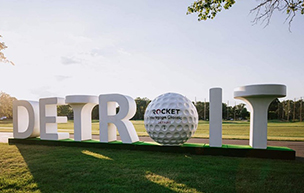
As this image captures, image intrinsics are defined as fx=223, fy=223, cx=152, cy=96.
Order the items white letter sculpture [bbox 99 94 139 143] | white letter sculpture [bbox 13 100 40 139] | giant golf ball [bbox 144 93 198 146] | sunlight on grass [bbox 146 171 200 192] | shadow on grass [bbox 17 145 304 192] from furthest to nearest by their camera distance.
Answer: white letter sculpture [bbox 13 100 40 139], white letter sculpture [bbox 99 94 139 143], giant golf ball [bbox 144 93 198 146], shadow on grass [bbox 17 145 304 192], sunlight on grass [bbox 146 171 200 192]

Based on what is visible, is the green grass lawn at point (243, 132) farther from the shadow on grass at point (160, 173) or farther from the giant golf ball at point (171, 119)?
the shadow on grass at point (160, 173)

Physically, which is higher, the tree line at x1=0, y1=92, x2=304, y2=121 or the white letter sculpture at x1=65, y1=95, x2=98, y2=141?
the white letter sculpture at x1=65, y1=95, x2=98, y2=141

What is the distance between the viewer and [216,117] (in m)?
9.13

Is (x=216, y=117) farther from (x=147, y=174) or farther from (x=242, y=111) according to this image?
(x=242, y=111)

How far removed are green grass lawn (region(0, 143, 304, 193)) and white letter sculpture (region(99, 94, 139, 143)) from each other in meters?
1.68

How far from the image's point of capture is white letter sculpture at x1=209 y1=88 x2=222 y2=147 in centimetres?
908

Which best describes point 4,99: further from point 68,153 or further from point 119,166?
point 119,166

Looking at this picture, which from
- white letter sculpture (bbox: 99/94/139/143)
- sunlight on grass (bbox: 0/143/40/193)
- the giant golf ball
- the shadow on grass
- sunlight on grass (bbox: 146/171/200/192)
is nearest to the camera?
sunlight on grass (bbox: 146/171/200/192)

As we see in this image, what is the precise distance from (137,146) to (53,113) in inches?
224

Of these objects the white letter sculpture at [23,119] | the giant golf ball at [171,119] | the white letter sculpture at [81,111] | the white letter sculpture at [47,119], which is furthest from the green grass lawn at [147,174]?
the white letter sculpture at [23,119]

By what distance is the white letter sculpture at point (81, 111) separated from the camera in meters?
11.3

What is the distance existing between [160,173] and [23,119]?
10.8m

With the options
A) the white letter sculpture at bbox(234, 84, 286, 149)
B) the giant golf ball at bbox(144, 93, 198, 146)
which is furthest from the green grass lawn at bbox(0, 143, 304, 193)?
the white letter sculpture at bbox(234, 84, 286, 149)

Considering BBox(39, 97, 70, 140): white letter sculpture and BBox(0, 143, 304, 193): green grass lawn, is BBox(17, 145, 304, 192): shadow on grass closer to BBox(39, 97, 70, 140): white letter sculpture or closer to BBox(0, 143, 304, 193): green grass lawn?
BBox(0, 143, 304, 193): green grass lawn
